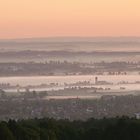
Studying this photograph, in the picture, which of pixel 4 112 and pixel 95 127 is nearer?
pixel 95 127

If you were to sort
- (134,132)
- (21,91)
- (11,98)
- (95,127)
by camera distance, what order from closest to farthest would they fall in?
(134,132) → (95,127) → (11,98) → (21,91)

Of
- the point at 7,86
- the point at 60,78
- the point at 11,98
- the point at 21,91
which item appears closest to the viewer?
the point at 11,98

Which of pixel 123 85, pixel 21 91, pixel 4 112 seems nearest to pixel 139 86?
pixel 123 85

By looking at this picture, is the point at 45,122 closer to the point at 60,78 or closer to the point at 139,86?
the point at 139,86

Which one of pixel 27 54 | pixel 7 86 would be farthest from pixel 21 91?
pixel 27 54

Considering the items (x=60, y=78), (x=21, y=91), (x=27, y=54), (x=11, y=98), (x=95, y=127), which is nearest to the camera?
(x=95, y=127)

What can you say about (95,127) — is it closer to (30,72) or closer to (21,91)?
(21,91)

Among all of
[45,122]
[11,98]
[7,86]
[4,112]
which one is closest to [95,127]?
[45,122]

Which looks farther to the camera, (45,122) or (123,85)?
(123,85)

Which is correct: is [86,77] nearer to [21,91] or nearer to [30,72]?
[30,72]

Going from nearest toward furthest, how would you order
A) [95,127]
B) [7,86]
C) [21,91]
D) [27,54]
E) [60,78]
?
[95,127] < [21,91] < [7,86] < [60,78] < [27,54]
